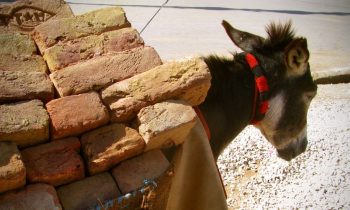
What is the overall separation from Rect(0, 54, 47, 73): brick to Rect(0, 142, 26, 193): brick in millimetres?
389

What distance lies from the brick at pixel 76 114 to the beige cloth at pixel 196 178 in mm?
433

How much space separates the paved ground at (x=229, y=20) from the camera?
643 centimetres

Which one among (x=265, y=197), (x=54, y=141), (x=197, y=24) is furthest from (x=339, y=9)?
(x=54, y=141)

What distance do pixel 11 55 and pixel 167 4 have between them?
737 cm

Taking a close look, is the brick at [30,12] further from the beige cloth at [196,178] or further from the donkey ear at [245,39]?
the donkey ear at [245,39]

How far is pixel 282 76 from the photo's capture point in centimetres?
240

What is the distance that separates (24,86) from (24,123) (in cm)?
18

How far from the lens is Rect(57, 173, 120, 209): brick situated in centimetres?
151

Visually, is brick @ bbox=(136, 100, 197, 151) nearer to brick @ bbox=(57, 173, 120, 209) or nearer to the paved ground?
brick @ bbox=(57, 173, 120, 209)

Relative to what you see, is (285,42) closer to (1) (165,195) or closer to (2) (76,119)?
(1) (165,195)

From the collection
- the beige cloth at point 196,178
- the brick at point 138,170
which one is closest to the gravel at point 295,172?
the beige cloth at point 196,178

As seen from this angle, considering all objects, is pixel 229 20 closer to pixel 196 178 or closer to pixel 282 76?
pixel 282 76

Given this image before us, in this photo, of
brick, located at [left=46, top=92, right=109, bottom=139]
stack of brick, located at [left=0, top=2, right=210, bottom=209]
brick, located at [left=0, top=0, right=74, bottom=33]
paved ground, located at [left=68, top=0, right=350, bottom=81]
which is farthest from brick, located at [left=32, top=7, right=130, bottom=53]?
paved ground, located at [left=68, top=0, right=350, bottom=81]

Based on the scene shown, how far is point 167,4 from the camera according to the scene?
28.8ft
